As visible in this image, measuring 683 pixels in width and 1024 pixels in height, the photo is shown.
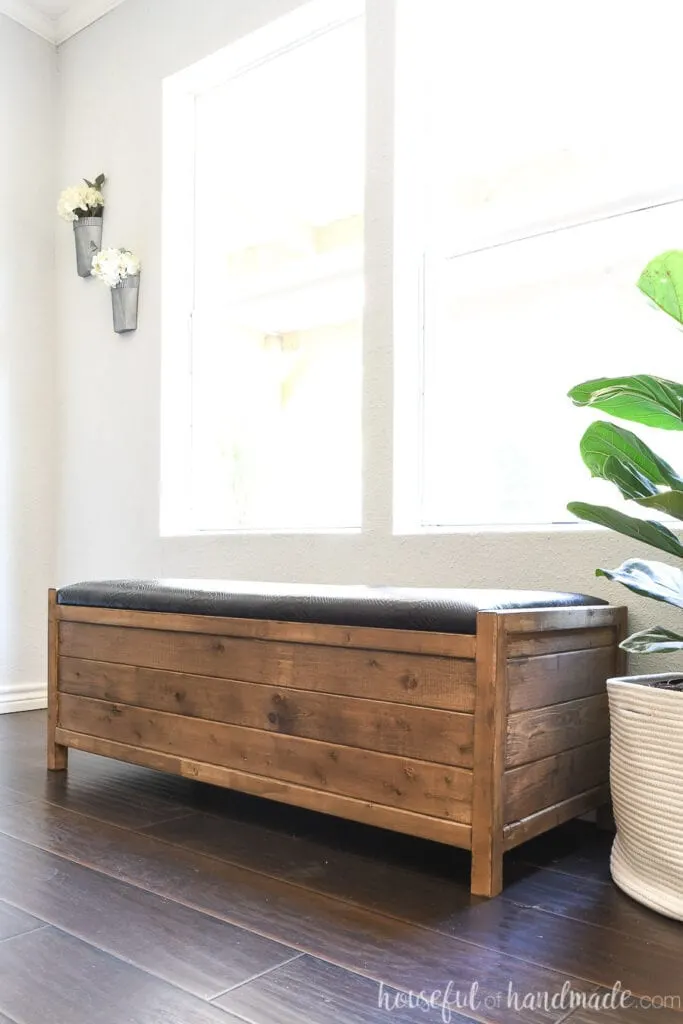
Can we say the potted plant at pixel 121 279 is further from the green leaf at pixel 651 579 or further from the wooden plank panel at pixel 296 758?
the green leaf at pixel 651 579

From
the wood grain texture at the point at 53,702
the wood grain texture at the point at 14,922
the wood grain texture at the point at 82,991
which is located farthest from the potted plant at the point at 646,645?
the wood grain texture at the point at 53,702

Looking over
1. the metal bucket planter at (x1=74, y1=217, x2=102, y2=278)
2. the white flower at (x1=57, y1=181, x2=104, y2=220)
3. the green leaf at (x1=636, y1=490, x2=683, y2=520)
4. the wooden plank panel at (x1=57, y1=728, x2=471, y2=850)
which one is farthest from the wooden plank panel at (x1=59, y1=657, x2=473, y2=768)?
the white flower at (x1=57, y1=181, x2=104, y2=220)

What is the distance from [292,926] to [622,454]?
99 cm

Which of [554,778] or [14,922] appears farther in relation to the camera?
[554,778]

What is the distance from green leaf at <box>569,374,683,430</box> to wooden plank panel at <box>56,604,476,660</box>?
472mm

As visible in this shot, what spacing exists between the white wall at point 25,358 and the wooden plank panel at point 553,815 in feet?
8.16

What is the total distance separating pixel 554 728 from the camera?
1.75 metres

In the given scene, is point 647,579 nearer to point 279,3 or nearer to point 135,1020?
point 135,1020

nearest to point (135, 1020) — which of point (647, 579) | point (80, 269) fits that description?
point (647, 579)

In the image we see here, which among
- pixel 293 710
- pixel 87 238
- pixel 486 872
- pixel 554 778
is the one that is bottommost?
pixel 486 872

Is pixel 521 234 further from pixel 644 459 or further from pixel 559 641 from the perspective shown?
pixel 559 641

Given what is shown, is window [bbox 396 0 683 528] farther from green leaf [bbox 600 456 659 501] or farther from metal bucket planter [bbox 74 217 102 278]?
metal bucket planter [bbox 74 217 102 278]

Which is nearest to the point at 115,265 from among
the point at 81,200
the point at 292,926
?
the point at 81,200

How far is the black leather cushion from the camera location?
1636mm
